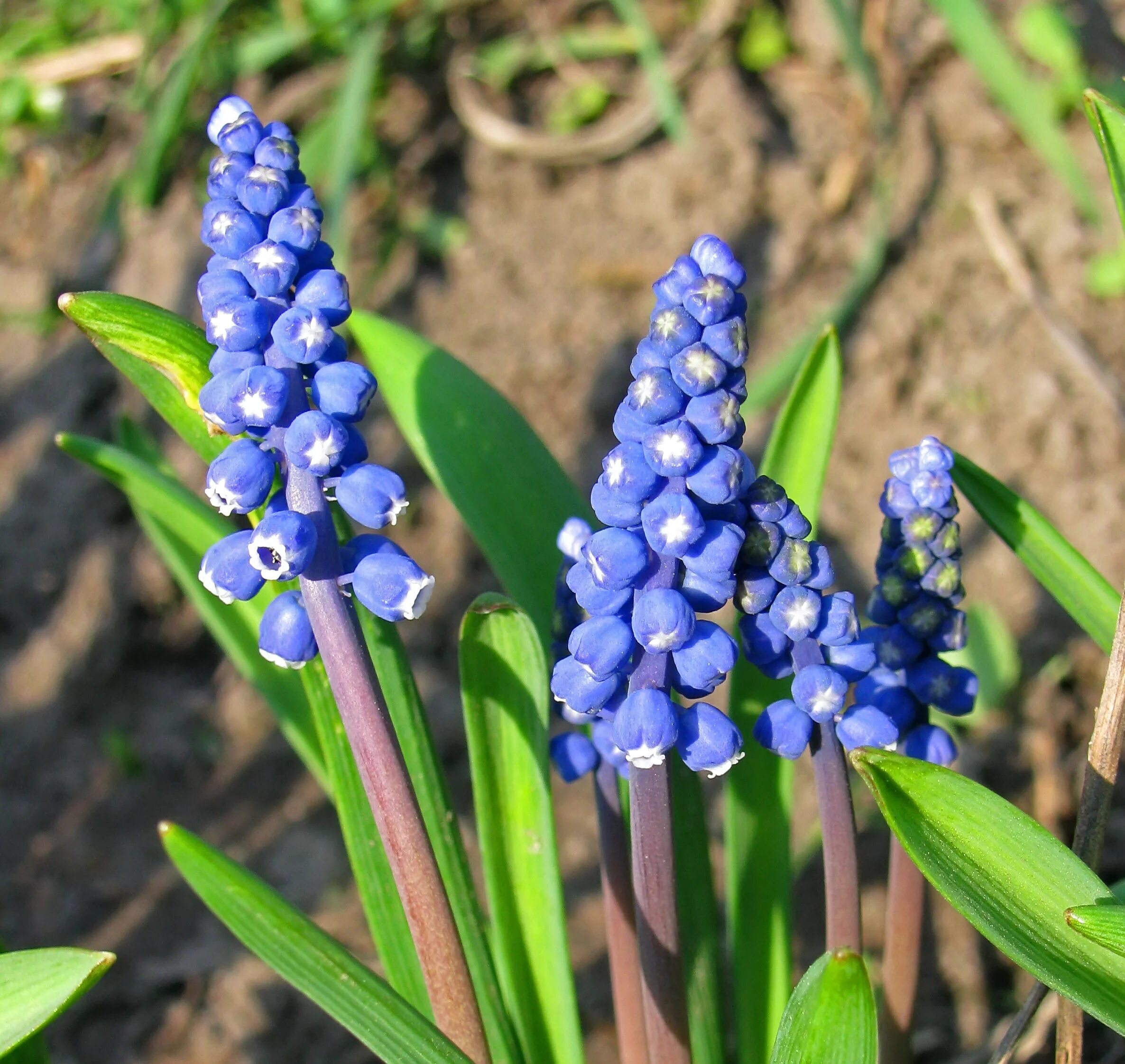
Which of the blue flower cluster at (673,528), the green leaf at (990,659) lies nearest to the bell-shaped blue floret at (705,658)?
the blue flower cluster at (673,528)

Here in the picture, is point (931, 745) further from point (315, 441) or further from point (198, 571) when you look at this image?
point (198, 571)

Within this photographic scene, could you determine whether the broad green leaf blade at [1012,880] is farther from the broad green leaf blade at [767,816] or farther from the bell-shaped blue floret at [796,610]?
the broad green leaf blade at [767,816]

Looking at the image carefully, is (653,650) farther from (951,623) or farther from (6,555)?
(6,555)

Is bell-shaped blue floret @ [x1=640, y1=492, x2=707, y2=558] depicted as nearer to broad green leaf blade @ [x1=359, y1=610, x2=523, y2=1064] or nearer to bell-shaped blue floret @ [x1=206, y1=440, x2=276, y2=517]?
bell-shaped blue floret @ [x1=206, y1=440, x2=276, y2=517]

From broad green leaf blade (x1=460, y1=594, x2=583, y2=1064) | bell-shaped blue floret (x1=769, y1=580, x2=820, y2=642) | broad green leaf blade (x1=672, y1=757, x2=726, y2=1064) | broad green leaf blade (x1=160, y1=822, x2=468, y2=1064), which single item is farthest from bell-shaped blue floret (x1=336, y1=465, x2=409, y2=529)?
broad green leaf blade (x1=672, y1=757, x2=726, y2=1064)

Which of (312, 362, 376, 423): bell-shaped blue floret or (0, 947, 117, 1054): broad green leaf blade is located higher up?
(312, 362, 376, 423): bell-shaped blue floret

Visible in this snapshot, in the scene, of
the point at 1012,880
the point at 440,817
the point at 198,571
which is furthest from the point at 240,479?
the point at 1012,880
